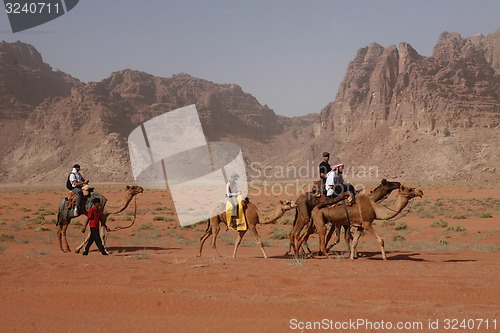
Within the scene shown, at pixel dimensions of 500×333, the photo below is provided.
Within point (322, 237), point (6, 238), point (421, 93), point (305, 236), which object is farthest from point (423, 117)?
point (322, 237)

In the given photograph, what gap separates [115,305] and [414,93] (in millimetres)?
118473

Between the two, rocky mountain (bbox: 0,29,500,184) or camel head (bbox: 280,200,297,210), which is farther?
rocky mountain (bbox: 0,29,500,184)

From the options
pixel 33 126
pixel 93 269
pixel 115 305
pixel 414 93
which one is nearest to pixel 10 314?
pixel 115 305

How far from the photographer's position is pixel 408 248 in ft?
56.3

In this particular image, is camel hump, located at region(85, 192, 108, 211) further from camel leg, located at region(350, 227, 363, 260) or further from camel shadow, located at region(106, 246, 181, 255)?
camel leg, located at region(350, 227, 363, 260)

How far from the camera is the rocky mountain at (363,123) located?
344ft

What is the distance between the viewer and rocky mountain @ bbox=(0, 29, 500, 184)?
104750 mm

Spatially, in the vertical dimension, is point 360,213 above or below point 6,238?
above

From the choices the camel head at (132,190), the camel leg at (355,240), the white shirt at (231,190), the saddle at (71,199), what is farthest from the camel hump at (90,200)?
the camel leg at (355,240)

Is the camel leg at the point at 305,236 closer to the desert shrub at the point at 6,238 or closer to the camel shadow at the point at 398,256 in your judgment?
the camel shadow at the point at 398,256

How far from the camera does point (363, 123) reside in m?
133

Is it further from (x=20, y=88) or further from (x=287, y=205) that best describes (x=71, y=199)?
(x=20, y=88)

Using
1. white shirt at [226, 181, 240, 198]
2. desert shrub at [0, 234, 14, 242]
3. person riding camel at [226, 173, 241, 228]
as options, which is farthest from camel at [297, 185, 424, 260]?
desert shrub at [0, 234, 14, 242]

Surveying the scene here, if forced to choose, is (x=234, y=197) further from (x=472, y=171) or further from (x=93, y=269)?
(x=472, y=171)
